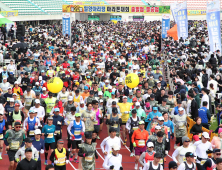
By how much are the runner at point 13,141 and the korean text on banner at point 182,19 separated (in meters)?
15.9

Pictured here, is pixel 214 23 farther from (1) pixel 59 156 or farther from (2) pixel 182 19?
(1) pixel 59 156

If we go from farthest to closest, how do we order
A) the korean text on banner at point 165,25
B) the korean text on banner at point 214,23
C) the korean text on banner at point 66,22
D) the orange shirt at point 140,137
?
1. the korean text on banner at point 165,25
2. the korean text on banner at point 66,22
3. the korean text on banner at point 214,23
4. the orange shirt at point 140,137

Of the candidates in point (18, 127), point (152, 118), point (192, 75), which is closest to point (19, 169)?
point (18, 127)

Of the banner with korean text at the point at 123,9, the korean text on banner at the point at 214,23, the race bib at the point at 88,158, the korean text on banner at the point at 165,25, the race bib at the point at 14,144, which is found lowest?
the race bib at the point at 88,158

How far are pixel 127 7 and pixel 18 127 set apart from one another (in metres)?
35.5

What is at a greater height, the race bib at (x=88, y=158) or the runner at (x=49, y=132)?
the runner at (x=49, y=132)

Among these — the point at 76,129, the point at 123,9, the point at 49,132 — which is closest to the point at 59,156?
the point at 49,132

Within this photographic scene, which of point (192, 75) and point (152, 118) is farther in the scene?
point (192, 75)

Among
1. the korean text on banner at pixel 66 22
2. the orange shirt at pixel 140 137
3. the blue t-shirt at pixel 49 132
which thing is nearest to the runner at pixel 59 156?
the blue t-shirt at pixel 49 132

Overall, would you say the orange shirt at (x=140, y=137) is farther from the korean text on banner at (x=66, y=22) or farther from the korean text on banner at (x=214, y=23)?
the korean text on banner at (x=66, y=22)

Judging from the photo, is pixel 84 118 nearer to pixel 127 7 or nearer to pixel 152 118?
pixel 152 118

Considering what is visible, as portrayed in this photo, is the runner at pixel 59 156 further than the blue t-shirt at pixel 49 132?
No

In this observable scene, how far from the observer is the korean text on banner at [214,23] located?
18000 millimetres

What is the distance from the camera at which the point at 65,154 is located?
26.8 feet
